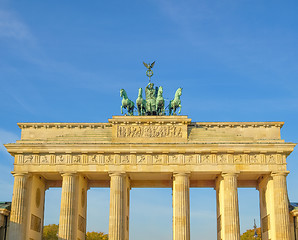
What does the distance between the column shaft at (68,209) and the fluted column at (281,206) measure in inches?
810

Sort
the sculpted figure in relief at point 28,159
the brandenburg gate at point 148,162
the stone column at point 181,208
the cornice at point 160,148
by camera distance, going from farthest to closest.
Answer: the sculpted figure in relief at point 28,159
the cornice at point 160,148
the brandenburg gate at point 148,162
the stone column at point 181,208

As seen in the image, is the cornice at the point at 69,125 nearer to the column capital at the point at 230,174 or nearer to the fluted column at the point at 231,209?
the column capital at the point at 230,174

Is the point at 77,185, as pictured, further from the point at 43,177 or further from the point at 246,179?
the point at 246,179

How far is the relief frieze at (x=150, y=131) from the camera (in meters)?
Answer: 52.3

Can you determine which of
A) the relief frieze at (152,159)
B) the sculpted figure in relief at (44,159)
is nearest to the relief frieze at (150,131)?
the relief frieze at (152,159)

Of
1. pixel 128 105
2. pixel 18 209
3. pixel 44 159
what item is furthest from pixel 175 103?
pixel 18 209

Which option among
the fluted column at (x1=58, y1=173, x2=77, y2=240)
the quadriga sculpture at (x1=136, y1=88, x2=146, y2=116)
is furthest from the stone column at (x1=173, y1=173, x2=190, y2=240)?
the fluted column at (x1=58, y1=173, x2=77, y2=240)

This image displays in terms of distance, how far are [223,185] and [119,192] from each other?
10870mm

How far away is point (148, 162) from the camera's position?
5116 centimetres

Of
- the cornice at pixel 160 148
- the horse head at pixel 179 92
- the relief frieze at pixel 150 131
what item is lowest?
the cornice at pixel 160 148

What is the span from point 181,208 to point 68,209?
Result: 11.5 m

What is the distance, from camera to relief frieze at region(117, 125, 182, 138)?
5231 cm

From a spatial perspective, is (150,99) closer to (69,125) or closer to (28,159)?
(69,125)

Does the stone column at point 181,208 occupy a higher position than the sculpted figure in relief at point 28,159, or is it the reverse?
the sculpted figure in relief at point 28,159
